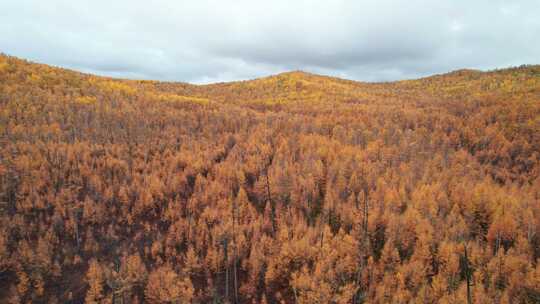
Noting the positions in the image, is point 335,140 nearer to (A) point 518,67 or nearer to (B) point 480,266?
(B) point 480,266

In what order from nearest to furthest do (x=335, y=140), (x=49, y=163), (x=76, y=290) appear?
(x=76, y=290) → (x=49, y=163) → (x=335, y=140)

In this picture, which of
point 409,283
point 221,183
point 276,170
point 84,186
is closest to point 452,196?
point 409,283

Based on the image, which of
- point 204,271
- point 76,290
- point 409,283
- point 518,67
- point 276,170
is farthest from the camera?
point 518,67

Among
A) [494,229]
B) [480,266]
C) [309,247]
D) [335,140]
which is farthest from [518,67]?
[309,247]

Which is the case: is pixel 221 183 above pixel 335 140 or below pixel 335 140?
below

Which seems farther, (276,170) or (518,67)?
(518,67)

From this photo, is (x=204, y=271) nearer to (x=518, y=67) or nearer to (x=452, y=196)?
(x=452, y=196)

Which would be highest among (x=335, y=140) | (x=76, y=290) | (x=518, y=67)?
(x=518, y=67)
